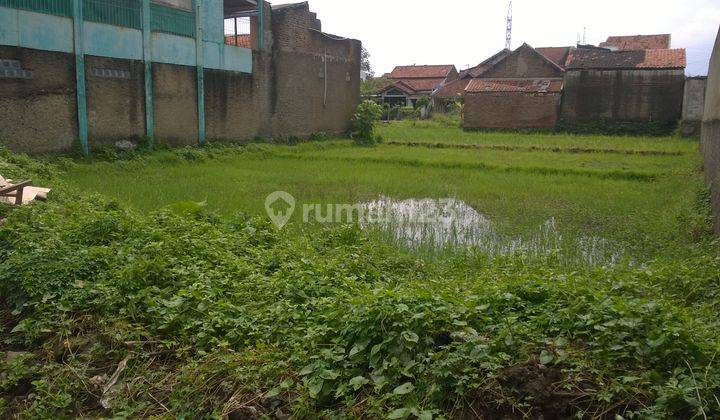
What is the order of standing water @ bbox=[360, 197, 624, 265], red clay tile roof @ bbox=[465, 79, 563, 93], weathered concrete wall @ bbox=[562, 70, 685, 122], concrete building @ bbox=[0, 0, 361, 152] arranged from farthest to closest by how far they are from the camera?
1. red clay tile roof @ bbox=[465, 79, 563, 93]
2. weathered concrete wall @ bbox=[562, 70, 685, 122]
3. concrete building @ bbox=[0, 0, 361, 152]
4. standing water @ bbox=[360, 197, 624, 265]

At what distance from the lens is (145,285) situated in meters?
4.61

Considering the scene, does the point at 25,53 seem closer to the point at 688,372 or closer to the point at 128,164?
the point at 128,164

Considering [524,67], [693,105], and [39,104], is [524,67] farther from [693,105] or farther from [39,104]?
[39,104]

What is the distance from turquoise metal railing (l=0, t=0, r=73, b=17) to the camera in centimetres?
1158

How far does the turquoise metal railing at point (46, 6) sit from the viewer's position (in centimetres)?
1158

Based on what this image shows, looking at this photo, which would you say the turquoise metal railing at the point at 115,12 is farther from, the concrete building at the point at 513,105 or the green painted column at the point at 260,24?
the concrete building at the point at 513,105

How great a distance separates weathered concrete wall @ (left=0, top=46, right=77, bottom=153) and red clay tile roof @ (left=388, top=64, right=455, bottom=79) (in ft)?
121

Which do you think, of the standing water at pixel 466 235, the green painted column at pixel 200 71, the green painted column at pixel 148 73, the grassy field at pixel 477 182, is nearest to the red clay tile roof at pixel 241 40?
the green painted column at pixel 200 71

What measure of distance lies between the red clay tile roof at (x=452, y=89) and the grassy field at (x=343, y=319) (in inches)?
1345

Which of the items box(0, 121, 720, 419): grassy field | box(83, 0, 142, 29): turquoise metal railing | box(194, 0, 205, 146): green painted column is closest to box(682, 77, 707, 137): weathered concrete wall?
box(0, 121, 720, 419): grassy field

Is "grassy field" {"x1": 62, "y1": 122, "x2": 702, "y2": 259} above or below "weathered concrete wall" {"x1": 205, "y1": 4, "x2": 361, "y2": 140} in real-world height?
below

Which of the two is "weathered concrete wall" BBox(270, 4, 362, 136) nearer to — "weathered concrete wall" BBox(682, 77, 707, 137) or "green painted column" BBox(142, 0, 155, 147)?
"green painted column" BBox(142, 0, 155, 147)

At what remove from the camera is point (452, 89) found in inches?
1666

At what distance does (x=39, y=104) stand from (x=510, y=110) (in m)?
21.4
